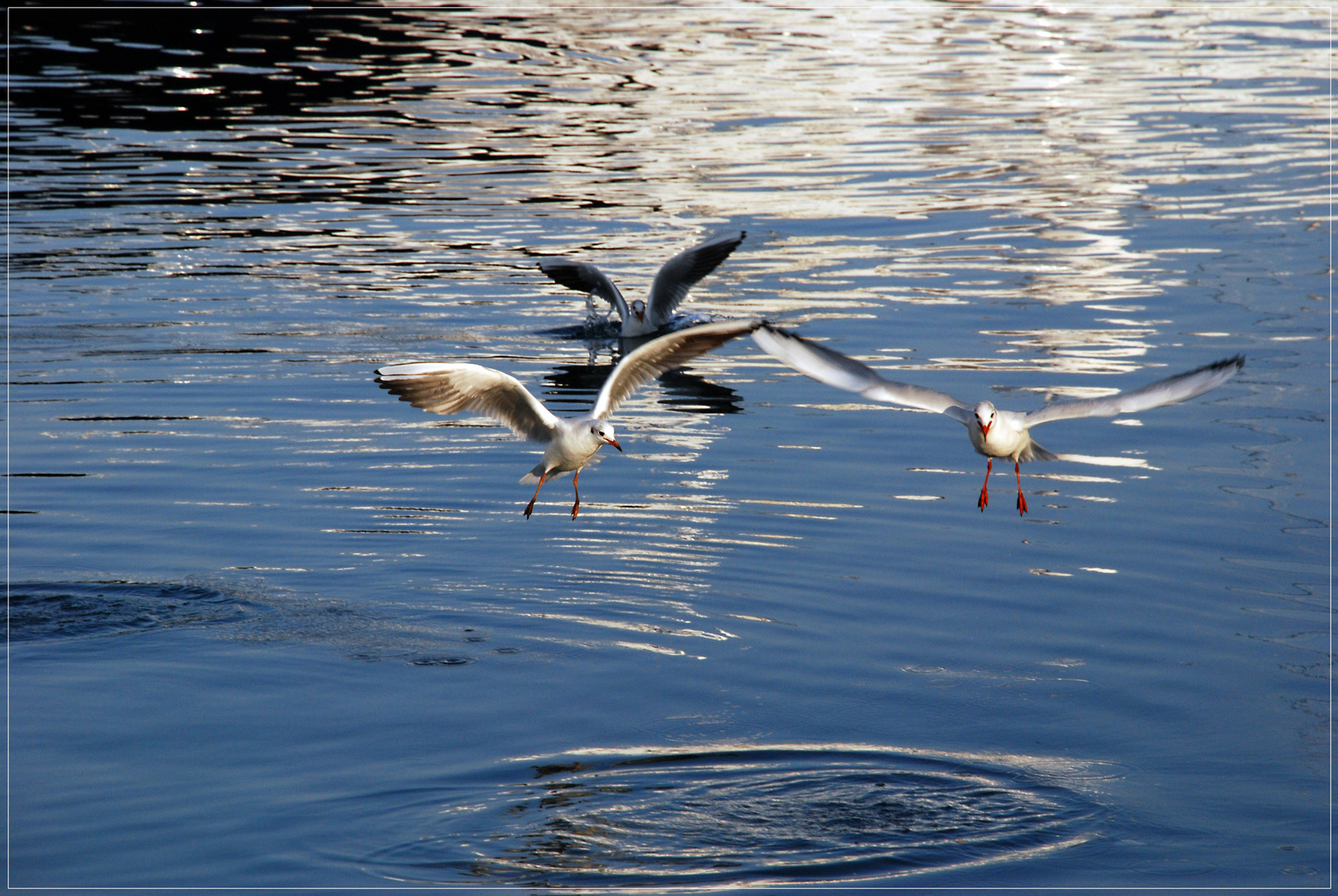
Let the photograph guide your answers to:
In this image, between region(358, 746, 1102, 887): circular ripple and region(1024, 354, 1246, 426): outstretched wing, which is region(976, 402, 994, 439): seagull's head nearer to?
region(1024, 354, 1246, 426): outstretched wing

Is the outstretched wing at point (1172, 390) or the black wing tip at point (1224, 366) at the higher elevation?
the black wing tip at point (1224, 366)

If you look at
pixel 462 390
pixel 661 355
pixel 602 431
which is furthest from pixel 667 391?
pixel 602 431

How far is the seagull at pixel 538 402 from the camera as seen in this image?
31.3 feet

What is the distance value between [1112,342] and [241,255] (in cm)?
1300

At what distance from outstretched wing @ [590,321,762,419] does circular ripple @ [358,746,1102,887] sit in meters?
2.46

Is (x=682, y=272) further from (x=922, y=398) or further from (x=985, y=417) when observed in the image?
(x=985, y=417)

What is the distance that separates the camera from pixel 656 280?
61.0 ft

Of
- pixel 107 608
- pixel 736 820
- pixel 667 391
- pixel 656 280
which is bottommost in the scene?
pixel 736 820

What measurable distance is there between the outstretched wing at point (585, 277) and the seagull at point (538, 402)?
8199mm

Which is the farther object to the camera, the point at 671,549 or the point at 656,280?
the point at 656,280

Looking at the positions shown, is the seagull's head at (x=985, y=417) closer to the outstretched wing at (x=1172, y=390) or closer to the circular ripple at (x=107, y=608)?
the outstretched wing at (x=1172, y=390)

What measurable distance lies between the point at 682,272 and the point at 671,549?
292 inches

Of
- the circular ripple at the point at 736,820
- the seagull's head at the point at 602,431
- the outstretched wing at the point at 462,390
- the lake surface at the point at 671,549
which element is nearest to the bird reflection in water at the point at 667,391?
the lake surface at the point at 671,549

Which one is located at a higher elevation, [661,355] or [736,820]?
[661,355]
